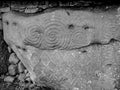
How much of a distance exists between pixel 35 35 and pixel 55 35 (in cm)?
16

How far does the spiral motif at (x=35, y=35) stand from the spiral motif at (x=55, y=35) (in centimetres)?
5

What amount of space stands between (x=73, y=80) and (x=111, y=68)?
1.13 ft

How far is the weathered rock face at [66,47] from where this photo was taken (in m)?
1.63

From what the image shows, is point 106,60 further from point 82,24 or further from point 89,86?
point 82,24

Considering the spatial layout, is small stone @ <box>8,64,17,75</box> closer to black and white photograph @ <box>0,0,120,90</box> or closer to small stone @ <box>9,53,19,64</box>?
small stone @ <box>9,53,19,64</box>

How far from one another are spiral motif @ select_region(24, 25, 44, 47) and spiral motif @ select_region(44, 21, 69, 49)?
5cm

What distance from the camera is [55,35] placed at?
1638mm

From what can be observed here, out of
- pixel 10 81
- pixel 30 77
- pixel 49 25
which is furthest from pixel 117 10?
pixel 10 81

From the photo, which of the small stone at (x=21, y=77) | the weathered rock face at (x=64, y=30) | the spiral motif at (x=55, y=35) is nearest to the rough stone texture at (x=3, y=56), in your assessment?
the small stone at (x=21, y=77)

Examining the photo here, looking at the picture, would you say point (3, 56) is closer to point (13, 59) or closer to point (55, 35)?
point (13, 59)

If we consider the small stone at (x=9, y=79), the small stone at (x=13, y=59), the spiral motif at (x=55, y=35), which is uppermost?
the spiral motif at (x=55, y=35)

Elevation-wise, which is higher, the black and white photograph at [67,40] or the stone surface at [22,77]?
the black and white photograph at [67,40]

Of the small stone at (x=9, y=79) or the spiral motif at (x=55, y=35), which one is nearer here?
the spiral motif at (x=55, y=35)

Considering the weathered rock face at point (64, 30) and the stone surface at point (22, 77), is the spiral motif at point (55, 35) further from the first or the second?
the stone surface at point (22, 77)
